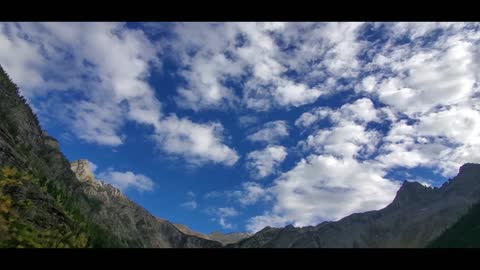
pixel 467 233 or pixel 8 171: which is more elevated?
pixel 467 233

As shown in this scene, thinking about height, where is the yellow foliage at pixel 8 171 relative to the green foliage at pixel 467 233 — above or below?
below

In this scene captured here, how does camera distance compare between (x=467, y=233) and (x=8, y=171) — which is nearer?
(x=8, y=171)

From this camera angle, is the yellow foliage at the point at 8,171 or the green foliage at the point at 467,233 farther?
the green foliage at the point at 467,233

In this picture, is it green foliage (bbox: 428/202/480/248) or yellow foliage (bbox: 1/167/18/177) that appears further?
green foliage (bbox: 428/202/480/248)

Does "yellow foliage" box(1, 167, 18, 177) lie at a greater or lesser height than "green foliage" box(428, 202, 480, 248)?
lesser
